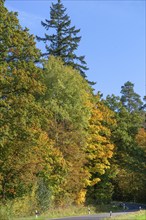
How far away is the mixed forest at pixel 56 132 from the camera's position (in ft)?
80.2

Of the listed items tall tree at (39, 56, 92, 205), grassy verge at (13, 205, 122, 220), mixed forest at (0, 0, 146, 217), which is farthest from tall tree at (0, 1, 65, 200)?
tall tree at (39, 56, 92, 205)

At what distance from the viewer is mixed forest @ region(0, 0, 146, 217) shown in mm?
24442

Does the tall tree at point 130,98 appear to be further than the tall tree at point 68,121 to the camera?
Yes

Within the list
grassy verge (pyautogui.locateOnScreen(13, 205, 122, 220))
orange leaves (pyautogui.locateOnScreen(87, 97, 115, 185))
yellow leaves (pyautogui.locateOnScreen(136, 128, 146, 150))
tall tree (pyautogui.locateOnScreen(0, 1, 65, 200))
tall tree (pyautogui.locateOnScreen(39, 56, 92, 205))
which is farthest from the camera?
yellow leaves (pyautogui.locateOnScreen(136, 128, 146, 150))

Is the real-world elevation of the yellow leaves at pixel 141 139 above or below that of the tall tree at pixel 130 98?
below

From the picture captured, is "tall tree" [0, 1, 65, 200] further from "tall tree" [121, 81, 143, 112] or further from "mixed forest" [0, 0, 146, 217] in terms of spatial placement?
"tall tree" [121, 81, 143, 112]

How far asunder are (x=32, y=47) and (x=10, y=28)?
2.19 meters

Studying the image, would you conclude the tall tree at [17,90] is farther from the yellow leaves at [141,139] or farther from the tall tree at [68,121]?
the yellow leaves at [141,139]

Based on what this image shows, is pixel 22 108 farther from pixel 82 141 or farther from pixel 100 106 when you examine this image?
pixel 100 106

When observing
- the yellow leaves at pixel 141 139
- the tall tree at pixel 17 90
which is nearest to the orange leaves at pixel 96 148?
the yellow leaves at pixel 141 139

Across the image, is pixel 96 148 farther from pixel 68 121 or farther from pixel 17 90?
pixel 17 90

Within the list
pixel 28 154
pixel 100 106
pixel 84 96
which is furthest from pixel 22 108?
pixel 100 106

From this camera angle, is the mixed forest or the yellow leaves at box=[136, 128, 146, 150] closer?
the mixed forest

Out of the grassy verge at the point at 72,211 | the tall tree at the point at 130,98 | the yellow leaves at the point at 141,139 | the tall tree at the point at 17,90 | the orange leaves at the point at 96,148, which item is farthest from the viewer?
the tall tree at the point at 130,98
